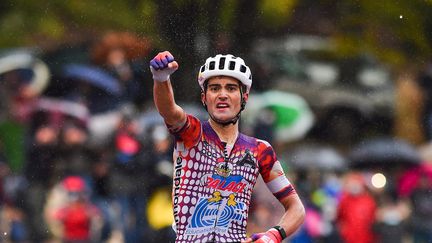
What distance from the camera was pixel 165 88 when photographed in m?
7.07

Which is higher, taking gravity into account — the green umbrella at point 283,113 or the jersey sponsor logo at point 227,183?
the green umbrella at point 283,113

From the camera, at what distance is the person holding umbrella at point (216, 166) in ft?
24.3

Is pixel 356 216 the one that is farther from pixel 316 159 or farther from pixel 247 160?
pixel 247 160

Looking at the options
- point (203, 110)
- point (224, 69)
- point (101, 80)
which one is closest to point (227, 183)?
point (224, 69)

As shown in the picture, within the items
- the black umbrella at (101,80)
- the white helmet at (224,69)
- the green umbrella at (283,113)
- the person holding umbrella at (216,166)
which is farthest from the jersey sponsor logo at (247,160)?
the black umbrella at (101,80)

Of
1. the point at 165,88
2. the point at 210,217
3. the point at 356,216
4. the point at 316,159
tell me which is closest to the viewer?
the point at 165,88

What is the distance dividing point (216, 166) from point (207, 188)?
0.17 metres

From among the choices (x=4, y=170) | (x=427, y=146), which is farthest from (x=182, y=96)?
(x=427, y=146)

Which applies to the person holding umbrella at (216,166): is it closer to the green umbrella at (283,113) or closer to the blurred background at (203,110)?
the blurred background at (203,110)

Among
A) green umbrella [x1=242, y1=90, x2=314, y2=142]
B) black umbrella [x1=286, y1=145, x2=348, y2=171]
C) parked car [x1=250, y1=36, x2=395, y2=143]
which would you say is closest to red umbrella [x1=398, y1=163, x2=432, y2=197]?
parked car [x1=250, y1=36, x2=395, y2=143]

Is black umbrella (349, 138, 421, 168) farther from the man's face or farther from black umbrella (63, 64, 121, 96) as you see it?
the man's face

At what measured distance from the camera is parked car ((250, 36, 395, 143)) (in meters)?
16.7

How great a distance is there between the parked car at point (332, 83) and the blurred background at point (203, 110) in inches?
0.9

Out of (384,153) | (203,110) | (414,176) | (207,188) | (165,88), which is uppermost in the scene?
(203,110)
